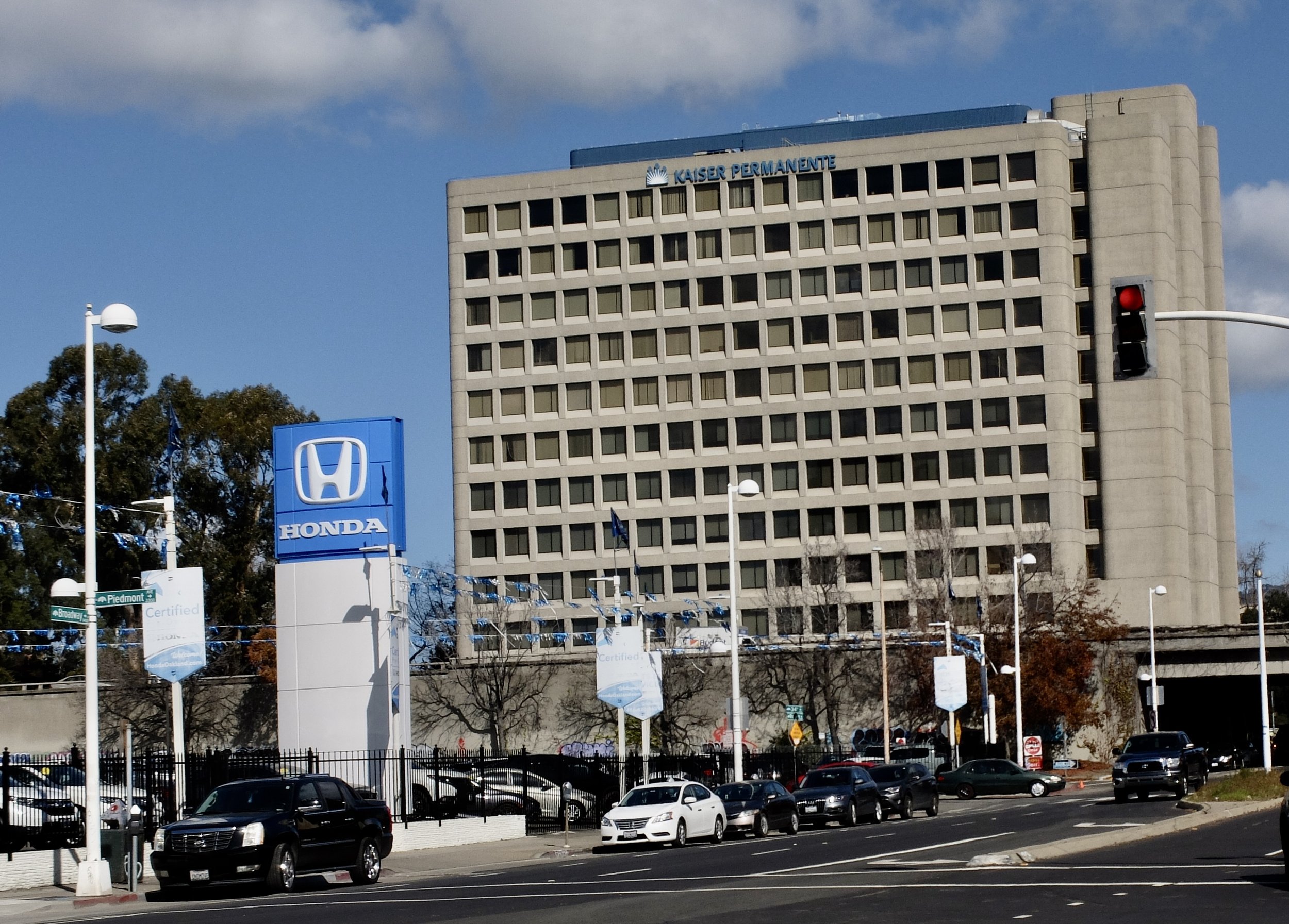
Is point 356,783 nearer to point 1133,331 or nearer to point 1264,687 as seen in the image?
point 1133,331

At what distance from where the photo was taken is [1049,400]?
96.3m

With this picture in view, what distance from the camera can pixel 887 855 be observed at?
91.0ft

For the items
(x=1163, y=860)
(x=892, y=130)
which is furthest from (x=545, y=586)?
(x=1163, y=860)

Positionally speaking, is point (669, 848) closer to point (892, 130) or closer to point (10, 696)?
point (10, 696)

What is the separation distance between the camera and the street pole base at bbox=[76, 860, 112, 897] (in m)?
25.6

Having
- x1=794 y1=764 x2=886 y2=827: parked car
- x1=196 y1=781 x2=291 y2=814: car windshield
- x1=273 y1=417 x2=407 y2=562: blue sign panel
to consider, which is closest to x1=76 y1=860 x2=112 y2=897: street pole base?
x1=196 y1=781 x2=291 y2=814: car windshield

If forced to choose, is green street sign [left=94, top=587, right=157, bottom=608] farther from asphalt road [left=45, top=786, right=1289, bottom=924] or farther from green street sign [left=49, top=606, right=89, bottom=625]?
asphalt road [left=45, top=786, right=1289, bottom=924]

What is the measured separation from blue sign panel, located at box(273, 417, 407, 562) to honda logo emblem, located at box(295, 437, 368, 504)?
0.05 feet

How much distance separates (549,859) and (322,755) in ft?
38.0

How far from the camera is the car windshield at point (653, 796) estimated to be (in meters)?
35.4

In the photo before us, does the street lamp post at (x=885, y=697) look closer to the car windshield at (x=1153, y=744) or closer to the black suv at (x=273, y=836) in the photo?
the car windshield at (x=1153, y=744)

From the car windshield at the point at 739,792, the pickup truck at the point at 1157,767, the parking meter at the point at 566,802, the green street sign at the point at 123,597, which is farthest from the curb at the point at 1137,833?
the green street sign at the point at 123,597

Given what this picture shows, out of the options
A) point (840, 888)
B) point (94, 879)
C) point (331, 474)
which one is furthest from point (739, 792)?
point (840, 888)

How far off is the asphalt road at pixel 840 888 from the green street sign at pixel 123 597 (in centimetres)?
500
